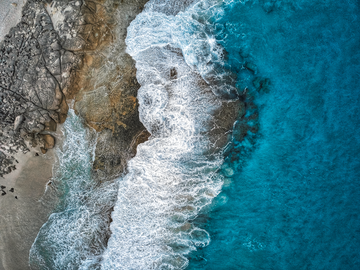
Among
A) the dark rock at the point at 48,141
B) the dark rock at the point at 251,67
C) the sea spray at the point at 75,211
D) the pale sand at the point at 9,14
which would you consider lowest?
the sea spray at the point at 75,211

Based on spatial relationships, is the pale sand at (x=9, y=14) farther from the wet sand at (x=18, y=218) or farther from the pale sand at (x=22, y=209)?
the wet sand at (x=18, y=218)

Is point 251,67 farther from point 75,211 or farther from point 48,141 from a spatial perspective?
point 75,211

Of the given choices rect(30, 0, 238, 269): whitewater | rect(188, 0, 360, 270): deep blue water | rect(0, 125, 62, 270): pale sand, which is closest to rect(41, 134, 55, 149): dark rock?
rect(0, 125, 62, 270): pale sand

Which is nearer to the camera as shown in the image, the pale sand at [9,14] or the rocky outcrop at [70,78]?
the rocky outcrop at [70,78]

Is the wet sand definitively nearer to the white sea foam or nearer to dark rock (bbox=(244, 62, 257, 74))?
the white sea foam

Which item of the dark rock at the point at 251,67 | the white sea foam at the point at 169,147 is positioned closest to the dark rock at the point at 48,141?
the white sea foam at the point at 169,147

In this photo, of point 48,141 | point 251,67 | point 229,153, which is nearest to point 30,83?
point 48,141
